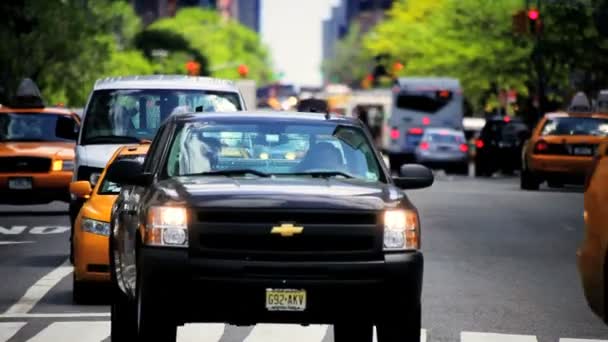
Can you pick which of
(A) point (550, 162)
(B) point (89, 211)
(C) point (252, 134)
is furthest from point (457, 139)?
(C) point (252, 134)

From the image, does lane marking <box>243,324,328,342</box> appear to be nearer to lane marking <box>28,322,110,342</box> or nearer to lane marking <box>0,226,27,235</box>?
lane marking <box>28,322,110,342</box>

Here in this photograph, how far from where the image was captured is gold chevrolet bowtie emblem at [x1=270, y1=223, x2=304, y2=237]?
416 inches

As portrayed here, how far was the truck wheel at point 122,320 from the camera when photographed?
40.6ft

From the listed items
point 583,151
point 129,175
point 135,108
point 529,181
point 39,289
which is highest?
point 129,175

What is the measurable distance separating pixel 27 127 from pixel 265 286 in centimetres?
2157

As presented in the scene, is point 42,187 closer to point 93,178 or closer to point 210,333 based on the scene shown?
point 93,178

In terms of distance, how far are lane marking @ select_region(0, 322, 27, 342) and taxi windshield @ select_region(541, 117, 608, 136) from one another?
2689cm

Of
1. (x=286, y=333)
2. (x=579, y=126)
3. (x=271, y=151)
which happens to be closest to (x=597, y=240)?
(x=271, y=151)

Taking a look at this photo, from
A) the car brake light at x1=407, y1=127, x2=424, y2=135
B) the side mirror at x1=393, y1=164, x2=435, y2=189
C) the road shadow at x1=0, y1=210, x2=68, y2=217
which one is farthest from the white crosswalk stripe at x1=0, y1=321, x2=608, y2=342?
the car brake light at x1=407, y1=127, x2=424, y2=135

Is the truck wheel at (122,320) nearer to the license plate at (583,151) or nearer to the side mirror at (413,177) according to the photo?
the side mirror at (413,177)

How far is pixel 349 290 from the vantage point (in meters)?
10.5

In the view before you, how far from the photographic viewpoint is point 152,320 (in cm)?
1060

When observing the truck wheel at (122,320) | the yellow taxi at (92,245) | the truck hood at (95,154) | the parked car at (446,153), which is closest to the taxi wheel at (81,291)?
the yellow taxi at (92,245)

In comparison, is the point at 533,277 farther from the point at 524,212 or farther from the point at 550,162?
the point at 550,162
